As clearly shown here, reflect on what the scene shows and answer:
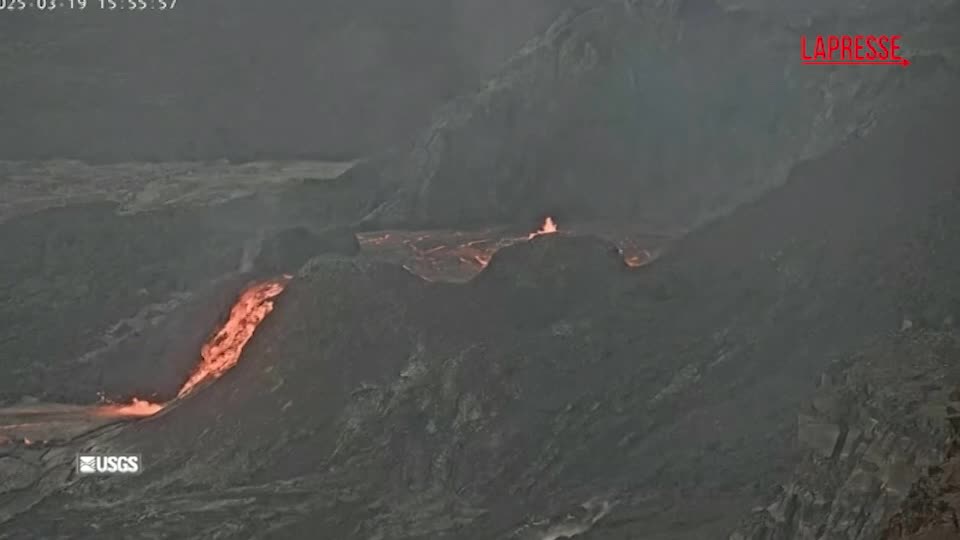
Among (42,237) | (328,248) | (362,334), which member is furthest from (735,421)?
(42,237)

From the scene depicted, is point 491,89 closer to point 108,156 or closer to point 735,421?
point 735,421

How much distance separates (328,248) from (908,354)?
2024 cm

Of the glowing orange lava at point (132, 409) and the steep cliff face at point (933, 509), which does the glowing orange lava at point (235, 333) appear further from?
the steep cliff face at point (933, 509)

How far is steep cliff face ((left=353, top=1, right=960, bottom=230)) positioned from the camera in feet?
127

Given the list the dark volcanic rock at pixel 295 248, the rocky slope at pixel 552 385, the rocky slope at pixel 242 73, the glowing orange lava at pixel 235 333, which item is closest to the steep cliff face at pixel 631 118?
the dark volcanic rock at pixel 295 248

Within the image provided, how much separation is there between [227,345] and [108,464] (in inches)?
250

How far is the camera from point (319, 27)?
71125 millimetres

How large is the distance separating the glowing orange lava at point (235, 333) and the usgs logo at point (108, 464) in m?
3.56

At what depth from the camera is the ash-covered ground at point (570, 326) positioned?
2294 cm

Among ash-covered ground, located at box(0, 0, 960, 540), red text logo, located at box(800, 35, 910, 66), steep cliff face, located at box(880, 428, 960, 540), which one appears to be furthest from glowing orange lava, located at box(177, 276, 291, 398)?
steep cliff face, located at box(880, 428, 960, 540)

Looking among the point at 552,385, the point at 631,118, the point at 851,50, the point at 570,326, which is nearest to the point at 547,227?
the point at 631,118

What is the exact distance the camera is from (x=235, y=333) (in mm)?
34562

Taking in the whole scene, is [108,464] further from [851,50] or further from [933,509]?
[851,50]
